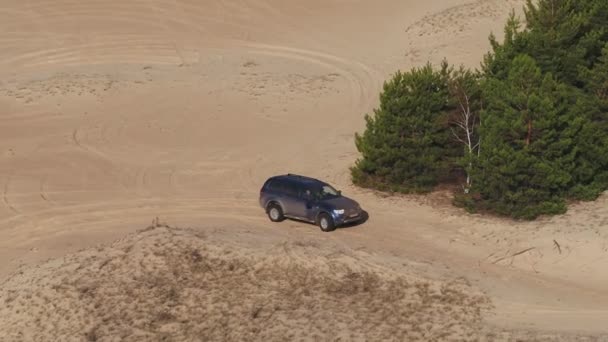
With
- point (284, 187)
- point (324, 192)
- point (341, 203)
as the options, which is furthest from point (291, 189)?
point (341, 203)

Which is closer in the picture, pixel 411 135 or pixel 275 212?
pixel 275 212

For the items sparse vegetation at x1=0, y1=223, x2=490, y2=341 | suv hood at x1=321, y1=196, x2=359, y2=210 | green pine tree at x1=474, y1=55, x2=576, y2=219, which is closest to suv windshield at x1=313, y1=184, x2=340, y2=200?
suv hood at x1=321, y1=196, x2=359, y2=210

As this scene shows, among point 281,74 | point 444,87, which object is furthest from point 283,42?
point 444,87

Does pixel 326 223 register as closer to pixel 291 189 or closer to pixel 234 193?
pixel 291 189

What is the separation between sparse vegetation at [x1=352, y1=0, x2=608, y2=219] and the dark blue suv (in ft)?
11.1

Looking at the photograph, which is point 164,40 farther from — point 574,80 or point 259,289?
point 259,289

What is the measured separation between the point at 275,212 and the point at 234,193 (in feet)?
12.2

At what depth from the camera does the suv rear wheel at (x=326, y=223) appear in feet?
109

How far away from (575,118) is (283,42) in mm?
22202

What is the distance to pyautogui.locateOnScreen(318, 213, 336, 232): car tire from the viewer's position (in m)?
33.2

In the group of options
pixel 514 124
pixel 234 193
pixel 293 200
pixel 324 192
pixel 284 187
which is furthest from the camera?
pixel 234 193

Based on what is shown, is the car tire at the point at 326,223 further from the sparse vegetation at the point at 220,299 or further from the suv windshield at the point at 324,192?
the sparse vegetation at the point at 220,299

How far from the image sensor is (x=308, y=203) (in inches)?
1328

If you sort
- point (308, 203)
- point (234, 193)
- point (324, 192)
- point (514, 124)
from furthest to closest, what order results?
point (234, 193), point (324, 192), point (308, 203), point (514, 124)
